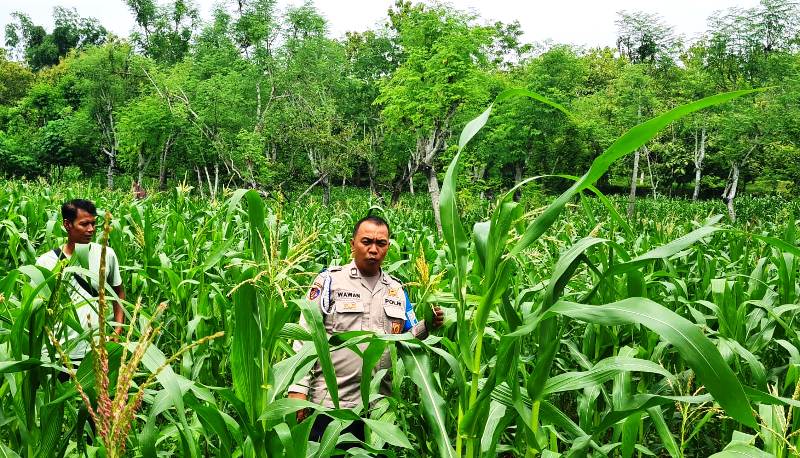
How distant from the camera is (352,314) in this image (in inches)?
105

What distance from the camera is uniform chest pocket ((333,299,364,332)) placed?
2.64 meters

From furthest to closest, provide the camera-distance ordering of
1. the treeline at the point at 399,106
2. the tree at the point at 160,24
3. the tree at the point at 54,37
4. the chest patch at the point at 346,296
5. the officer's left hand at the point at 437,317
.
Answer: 1. the tree at the point at 54,37
2. the tree at the point at 160,24
3. the treeline at the point at 399,106
4. the chest patch at the point at 346,296
5. the officer's left hand at the point at 437,317

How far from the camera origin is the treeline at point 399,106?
51.9ft

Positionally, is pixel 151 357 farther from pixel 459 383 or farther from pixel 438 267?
pixel 438 267

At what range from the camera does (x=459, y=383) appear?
1513 millimetres

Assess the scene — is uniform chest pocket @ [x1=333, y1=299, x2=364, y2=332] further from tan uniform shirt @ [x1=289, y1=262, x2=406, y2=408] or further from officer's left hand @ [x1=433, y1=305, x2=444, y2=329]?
officer's left hand @ [x1=433, y1=305, x2=444, y2=329]

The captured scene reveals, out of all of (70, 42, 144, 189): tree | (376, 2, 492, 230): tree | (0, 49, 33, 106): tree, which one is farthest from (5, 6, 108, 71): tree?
(376, 2, 492, 230): tree

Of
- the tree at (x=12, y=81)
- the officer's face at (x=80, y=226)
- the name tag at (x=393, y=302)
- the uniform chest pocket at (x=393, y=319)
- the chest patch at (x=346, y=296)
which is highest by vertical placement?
the tree at (x=12, y=81)

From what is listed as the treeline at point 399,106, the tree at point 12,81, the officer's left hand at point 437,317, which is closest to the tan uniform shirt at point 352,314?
the officer's left hand at point 437,317

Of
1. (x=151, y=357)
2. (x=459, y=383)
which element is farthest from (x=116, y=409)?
(x=459, y=383)

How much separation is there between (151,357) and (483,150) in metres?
23.7

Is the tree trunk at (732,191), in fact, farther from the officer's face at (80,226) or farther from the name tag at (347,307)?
the officer's face at (80,226)

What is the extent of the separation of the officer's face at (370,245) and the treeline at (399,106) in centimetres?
850

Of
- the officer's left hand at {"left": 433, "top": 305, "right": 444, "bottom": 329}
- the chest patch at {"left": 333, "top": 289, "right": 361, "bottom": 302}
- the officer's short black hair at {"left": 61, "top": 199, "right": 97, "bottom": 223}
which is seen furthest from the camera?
the officer's short black hair at {"left": 61, "top": 199, "right": 97, "bottom": 223}
